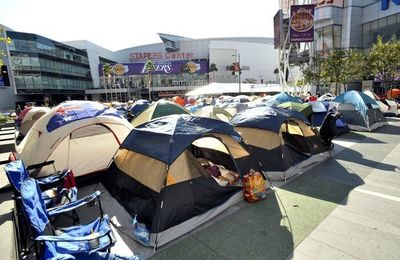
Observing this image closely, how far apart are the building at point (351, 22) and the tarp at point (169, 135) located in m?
36.5

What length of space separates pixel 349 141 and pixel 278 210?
6.82 meters

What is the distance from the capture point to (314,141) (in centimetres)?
735

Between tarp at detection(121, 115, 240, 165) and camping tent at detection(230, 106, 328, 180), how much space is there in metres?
1.49

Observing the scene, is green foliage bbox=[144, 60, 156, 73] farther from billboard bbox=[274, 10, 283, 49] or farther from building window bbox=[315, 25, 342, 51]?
building window bbox=[315, 25, 342, 51]

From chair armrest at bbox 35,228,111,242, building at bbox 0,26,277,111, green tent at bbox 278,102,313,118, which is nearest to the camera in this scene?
chair armrest at bbox 35,228,111,242

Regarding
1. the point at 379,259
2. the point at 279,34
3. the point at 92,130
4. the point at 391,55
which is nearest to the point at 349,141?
the point at 379,259

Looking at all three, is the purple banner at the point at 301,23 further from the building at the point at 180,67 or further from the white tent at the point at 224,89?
the building at the point at 180,67

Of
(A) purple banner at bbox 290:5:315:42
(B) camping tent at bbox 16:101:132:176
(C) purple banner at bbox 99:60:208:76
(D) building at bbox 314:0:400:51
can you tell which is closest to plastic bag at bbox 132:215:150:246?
(B) camping tent at bbox 16:101:132:176

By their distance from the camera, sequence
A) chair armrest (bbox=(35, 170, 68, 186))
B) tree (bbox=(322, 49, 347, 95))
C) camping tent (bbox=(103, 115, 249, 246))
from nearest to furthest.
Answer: camping tent (bbox=(103, 115, 249, 246)), chair armrest (bbox=(35, 170, 68, 186)), tree (bbox=(322, 49, 347, 95))

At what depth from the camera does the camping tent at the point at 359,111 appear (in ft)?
36.8

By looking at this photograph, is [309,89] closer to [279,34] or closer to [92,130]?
[279,34]

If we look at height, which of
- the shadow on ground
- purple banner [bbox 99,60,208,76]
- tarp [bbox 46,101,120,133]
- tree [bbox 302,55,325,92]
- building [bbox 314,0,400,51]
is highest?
building [bbox 314,0,400,51]

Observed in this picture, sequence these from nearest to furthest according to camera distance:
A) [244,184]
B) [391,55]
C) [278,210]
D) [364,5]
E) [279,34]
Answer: [278,210] < [244,184] < [391,55] < [279,34] < [364,5]

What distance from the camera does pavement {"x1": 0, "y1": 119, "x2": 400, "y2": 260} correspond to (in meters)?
3.57
